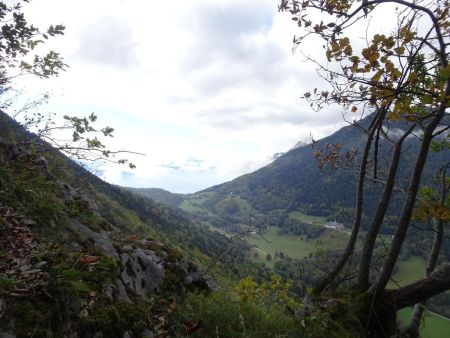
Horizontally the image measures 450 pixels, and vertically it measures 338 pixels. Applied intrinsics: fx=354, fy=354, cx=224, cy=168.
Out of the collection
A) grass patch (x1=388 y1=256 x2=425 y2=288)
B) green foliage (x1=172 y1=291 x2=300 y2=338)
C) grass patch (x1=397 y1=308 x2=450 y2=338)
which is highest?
green foliage (x1=172 y1=291 x2=300 y2=338)

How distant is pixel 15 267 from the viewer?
13.9 ft

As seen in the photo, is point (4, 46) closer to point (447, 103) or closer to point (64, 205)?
point (64, 205)

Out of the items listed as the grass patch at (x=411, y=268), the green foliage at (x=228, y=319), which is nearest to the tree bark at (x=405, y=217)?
the green foliage at (x=228, y=319)

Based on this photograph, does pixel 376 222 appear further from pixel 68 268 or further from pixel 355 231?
pixel 68 268

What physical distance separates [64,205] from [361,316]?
23.8 feet

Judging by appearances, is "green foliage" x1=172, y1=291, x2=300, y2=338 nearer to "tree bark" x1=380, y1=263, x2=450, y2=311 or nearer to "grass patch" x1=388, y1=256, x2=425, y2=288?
"tree bark" x1=380, y1=263, x2=450, y2=311

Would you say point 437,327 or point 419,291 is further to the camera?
point 437,327

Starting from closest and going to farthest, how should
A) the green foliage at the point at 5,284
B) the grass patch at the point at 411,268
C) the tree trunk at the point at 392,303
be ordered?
the green foliage at the point at 5,284
the tree trunk at the point at 392,303
the grass patch at the point at 411,268

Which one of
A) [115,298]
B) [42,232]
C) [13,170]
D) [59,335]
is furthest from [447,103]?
[13,170]

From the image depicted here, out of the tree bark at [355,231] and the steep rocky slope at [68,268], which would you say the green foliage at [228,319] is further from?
the tree bark at [355,231]

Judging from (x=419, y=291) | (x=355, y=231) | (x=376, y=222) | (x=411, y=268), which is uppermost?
(x=376, y=222)

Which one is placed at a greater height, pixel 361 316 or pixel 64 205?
pixel 64 205

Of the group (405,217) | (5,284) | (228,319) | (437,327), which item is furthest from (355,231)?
(437,327)

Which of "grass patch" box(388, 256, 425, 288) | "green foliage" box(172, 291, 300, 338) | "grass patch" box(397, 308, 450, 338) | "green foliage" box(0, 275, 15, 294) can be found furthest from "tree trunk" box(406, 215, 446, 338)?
"grass patch" box(388, 256, 425, 288)
